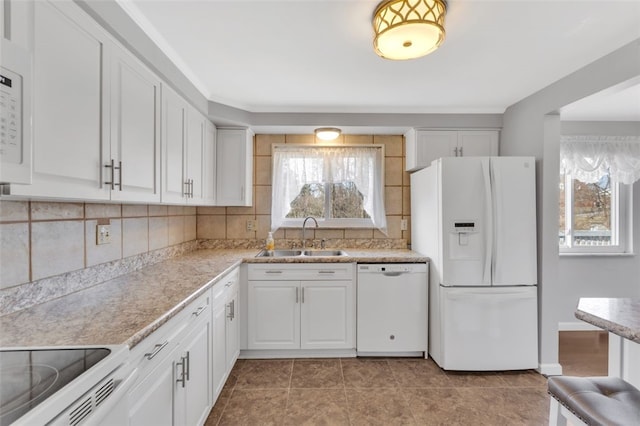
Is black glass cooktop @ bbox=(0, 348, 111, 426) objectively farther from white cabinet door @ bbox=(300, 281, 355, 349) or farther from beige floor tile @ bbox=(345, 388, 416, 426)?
white cabinet door @ bbox=(300, 281, 355, 349)

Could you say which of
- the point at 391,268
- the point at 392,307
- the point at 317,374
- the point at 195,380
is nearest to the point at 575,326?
the point at 392,307

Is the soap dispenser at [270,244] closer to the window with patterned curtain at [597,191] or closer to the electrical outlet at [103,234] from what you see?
the electrical outlet at [103,234]

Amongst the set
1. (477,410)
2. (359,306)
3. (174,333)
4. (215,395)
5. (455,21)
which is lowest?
(477,410)

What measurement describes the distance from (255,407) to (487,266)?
2.02 m

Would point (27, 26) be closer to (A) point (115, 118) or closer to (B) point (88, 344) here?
(A) point (115, 118)

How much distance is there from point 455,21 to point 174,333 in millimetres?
2121

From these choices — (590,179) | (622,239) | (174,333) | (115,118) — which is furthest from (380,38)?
(622,239)

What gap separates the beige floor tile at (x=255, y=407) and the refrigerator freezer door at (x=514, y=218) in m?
1.90

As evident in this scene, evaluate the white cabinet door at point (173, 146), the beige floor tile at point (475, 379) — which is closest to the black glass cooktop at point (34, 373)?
the white cabinet door at point (173, 146)

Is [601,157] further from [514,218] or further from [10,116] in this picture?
[10,116]

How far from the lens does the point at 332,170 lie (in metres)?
3.25

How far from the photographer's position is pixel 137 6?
147 centimetres

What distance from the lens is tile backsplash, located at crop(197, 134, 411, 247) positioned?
3219 millimetres

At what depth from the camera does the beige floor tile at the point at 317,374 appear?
2225mm
